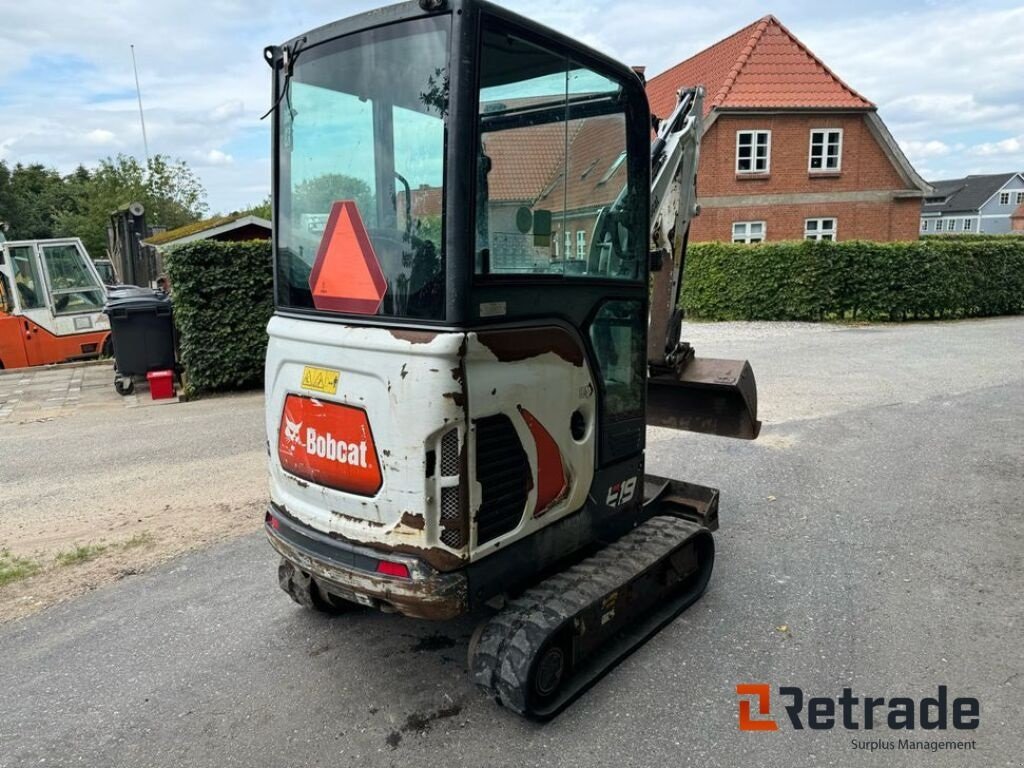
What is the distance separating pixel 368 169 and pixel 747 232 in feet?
76.8

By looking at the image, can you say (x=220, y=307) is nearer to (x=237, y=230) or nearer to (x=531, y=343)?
(x=237, y=230)

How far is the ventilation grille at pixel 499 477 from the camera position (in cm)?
291

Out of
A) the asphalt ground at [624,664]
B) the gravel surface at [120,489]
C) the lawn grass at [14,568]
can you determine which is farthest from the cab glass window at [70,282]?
the asphalt ground at [624,664]

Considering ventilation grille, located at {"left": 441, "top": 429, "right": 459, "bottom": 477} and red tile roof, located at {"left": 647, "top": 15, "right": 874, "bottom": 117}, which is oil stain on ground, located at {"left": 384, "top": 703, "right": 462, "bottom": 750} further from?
red tile roof, located at {"left": 647, "top": 15, "right": 874, "bottom": 117}

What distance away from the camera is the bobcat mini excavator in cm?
278

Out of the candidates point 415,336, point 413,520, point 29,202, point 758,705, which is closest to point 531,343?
point 415,336

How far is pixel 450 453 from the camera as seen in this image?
2789 mm

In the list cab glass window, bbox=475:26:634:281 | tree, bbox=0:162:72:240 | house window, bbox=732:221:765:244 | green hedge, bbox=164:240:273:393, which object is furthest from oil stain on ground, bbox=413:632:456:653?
tree, bbox=0:162:72:240

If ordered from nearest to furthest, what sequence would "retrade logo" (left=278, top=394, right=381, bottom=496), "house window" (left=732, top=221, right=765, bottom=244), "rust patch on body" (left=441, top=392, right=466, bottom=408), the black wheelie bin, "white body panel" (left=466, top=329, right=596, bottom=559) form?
"rust patch on body" (left=441, top=392, right=466, bottom=408), "white body panel" (left=466, top=329, right=596, bottom=559), "retrade logo" (left=278, top=394, right=381, bottom=496), the black wheelie bin, "house window" (left=732, top=221, right=765, bottom=244)

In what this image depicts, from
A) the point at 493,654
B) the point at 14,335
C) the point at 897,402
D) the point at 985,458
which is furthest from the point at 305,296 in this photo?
the point at 14,335

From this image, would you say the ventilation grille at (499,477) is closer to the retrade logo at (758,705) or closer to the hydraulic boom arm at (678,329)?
the retrade logo at (758,705)

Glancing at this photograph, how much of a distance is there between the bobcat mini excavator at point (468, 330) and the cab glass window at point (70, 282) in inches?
445

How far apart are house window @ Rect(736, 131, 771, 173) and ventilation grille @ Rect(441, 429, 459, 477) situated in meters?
23.3

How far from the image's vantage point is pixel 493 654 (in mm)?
2990
